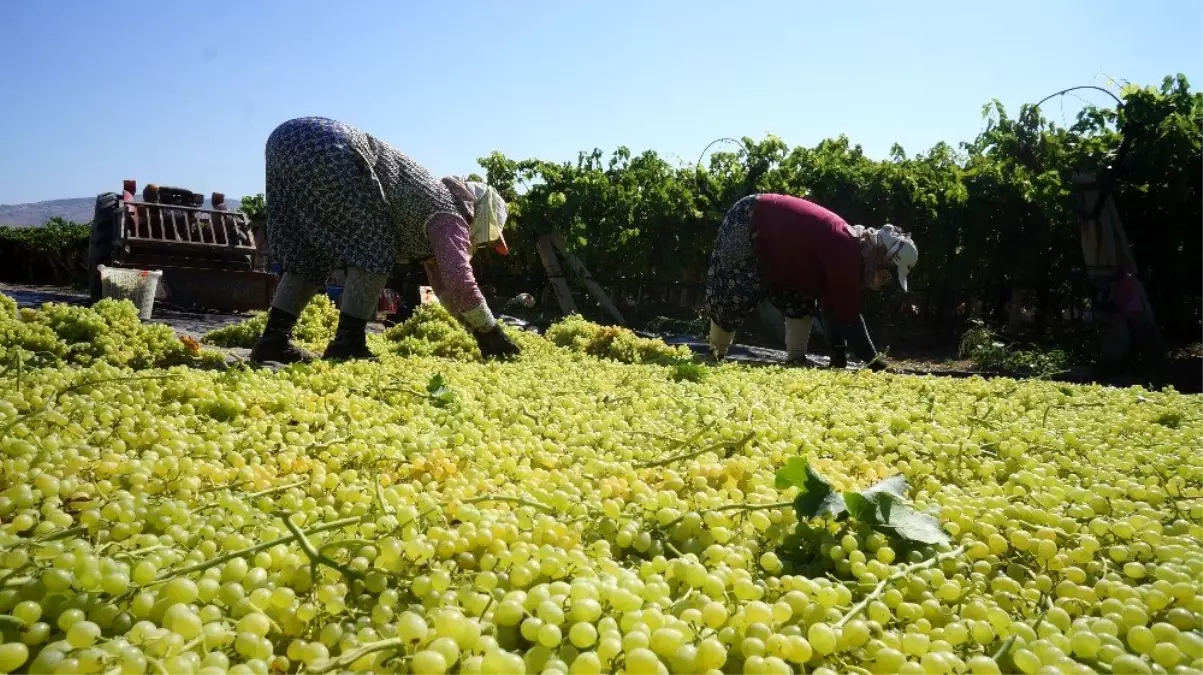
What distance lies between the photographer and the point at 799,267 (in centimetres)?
599

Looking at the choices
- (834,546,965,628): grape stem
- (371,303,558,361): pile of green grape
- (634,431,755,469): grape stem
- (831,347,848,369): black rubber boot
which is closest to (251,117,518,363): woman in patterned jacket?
(371,303,558,361): pile of green grape

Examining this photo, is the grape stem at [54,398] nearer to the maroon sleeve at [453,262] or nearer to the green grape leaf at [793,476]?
the green grape leaf at [793,476]

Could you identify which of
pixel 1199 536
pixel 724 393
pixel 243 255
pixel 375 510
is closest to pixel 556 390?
pixel 724 393

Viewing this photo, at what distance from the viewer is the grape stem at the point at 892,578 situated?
3.24 ft

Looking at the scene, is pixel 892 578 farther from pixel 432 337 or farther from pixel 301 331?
pixel 301 331

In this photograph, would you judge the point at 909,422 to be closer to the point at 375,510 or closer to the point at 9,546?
the point at 375,510

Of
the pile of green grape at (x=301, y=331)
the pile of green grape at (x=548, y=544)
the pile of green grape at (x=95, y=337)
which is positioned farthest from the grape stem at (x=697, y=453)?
the pile of green grape at (x=301, y=331)

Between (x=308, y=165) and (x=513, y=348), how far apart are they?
5.52 ft

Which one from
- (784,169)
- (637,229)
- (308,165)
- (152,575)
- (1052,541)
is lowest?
(152,575)

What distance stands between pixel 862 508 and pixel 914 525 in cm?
12

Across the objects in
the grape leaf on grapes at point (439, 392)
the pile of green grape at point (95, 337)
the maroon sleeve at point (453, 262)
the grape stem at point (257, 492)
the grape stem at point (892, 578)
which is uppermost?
the maroon sleeve at point (453, 262)

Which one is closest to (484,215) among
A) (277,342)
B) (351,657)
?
(277,342)

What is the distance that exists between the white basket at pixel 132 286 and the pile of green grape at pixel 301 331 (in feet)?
8.37

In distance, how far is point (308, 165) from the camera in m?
4.45
